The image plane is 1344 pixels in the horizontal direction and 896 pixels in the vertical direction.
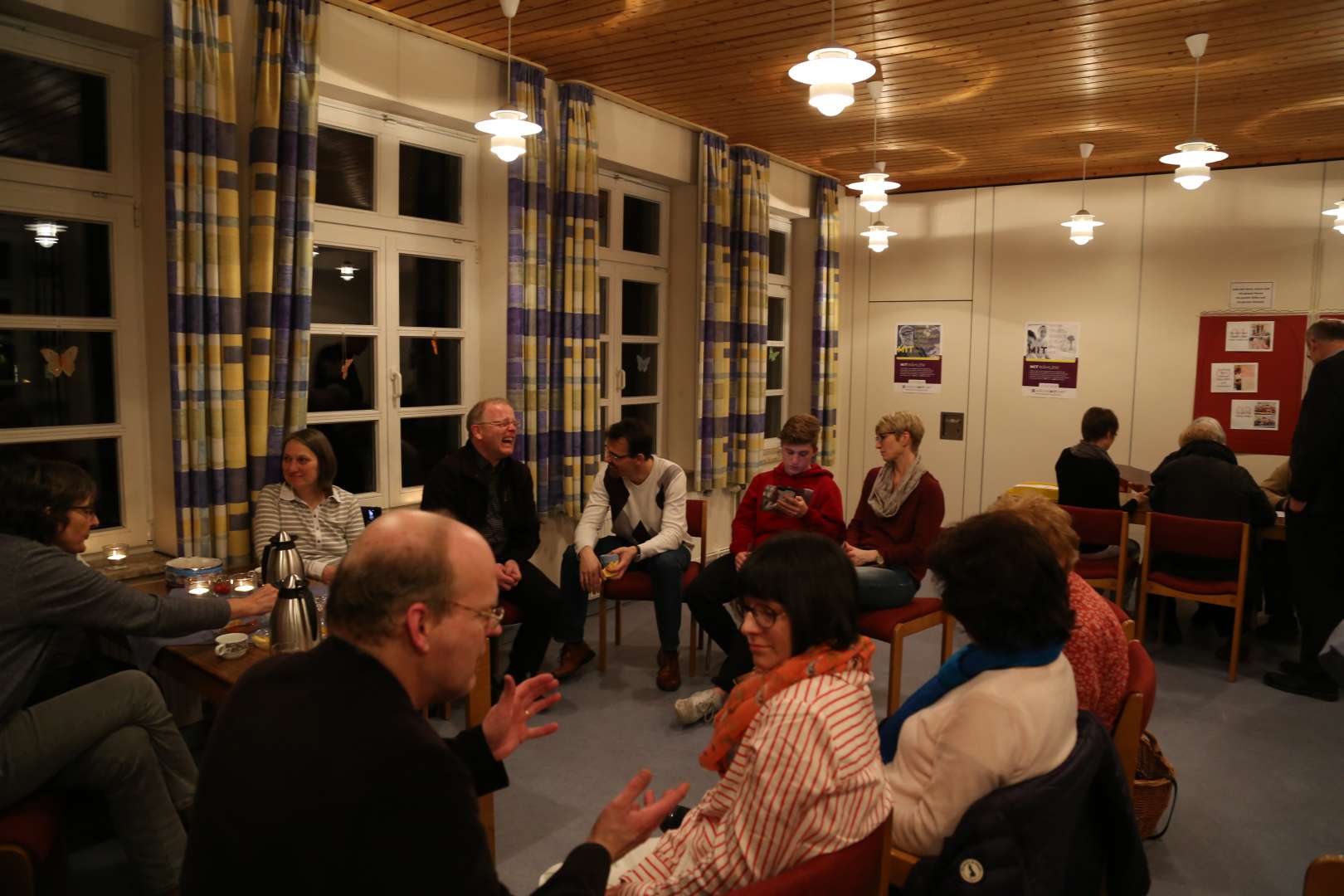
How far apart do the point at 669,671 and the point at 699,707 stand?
1.43 ft

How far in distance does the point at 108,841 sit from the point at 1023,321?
6.90 metres

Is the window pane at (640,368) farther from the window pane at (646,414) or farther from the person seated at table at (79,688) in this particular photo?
the person seated at table at (79,688)

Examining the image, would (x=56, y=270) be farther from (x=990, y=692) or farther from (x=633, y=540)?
(x=990, y=692)

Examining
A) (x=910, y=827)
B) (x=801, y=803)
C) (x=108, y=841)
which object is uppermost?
(x=801, y=803)

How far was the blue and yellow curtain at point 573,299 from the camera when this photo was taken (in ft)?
15.7

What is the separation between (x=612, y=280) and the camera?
5.71 meters

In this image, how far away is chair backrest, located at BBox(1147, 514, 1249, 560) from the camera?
423cm

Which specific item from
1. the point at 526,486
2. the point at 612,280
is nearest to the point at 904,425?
the point at 526,486

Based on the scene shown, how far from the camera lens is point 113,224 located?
10.9 feet

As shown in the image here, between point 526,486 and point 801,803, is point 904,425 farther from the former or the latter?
point 801,803

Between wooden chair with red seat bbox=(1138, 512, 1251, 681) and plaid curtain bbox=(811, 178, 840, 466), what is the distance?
3309 millimetres

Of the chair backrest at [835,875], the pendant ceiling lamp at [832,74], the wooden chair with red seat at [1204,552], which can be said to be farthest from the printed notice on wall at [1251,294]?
the chair backrest at [835,875]

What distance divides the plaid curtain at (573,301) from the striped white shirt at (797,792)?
3.34 metres

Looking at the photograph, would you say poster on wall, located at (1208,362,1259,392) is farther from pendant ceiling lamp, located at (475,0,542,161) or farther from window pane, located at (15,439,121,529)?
window pane, located at (15,439,121,529)
